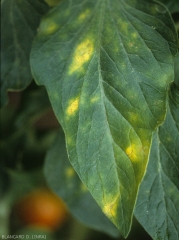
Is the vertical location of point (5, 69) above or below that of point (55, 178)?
above

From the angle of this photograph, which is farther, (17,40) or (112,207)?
(17,40)

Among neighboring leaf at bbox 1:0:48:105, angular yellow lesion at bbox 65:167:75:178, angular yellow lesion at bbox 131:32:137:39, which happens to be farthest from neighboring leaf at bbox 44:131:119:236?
angular yellow lesion at bbox 131:32:137:39

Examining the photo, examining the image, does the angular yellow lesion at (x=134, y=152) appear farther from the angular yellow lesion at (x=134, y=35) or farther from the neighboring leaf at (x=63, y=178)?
the neighboring leaf at (x=63, y=178)

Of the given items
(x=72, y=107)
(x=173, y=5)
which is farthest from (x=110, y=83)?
(x=173, y=5)

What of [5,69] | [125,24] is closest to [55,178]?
[5,69]

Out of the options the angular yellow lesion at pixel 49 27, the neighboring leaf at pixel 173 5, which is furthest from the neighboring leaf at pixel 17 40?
the neighboring leaf at pixel 173 5

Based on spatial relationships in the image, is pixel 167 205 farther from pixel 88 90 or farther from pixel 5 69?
pixel 5 69

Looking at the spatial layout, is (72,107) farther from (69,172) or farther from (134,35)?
(69,172)
